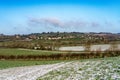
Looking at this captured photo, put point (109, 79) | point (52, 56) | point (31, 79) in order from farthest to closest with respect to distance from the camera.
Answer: point (52, 56), point (31, 79), point (109, 79)

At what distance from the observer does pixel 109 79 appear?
18.9m

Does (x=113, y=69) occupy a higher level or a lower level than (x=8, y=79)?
higher

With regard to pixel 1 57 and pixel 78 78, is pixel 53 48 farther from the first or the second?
pixel 78 78

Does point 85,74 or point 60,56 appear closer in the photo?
point 85,74

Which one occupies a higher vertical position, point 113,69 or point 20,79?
point 113,69

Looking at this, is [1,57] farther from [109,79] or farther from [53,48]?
[109,79]

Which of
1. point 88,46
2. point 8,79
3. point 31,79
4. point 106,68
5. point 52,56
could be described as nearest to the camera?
point 106,68

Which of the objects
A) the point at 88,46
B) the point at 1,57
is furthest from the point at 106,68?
the point at 88,46

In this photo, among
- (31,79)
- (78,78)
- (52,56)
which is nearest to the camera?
(78,78)

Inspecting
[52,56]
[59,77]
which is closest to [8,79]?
[59,77]

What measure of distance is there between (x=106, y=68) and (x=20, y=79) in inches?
393

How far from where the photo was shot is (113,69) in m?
21.8

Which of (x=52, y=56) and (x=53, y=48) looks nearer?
(x=52, y=56)

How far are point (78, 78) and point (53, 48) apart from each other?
11443 centimetres
